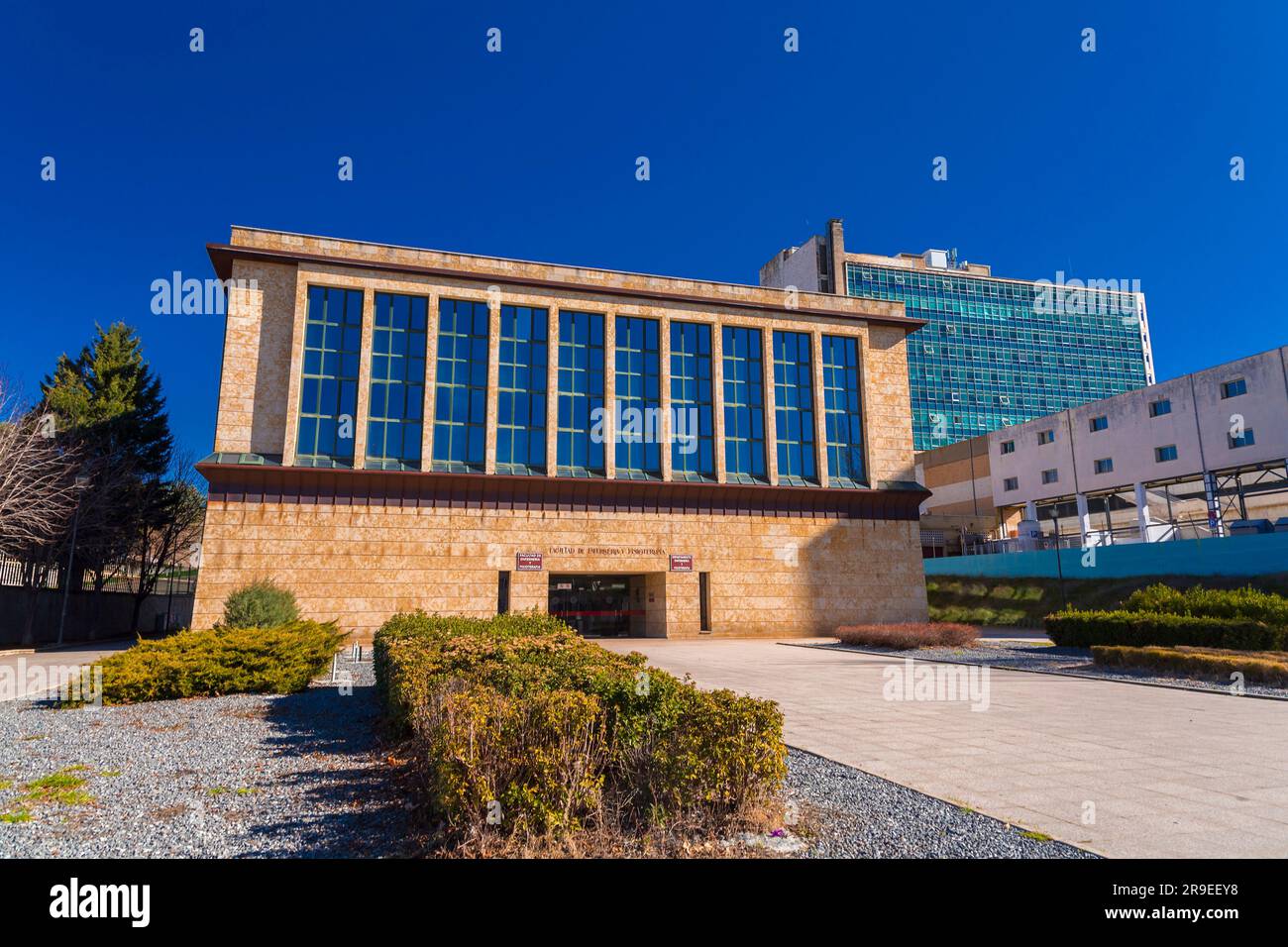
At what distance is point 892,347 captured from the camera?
42.1 m

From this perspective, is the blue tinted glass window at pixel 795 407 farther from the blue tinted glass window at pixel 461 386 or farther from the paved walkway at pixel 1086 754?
the paved walkway at pixel 1086 754

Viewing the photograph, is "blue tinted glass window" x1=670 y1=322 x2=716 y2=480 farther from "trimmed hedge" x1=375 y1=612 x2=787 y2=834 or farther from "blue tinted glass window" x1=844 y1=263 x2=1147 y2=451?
"blue tinted glass window" x1=844 y1=263 x2=1147 y2=451

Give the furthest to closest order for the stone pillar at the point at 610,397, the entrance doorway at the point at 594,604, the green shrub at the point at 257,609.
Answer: the entrance doorway at the point at 594,604 → the stone pillar at the point at 610,397 → the green shrub at the point at 257,609

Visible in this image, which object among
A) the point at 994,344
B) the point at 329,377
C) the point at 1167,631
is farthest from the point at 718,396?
the point at 994,344

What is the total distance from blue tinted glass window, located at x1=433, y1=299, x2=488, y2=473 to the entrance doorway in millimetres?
7877

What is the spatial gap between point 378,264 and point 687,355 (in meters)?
15.9

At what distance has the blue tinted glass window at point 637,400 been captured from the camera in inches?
1452

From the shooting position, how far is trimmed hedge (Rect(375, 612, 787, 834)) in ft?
17.6

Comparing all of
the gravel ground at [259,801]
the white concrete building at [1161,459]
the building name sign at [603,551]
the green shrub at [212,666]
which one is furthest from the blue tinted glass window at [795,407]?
the gravel ground at [259,801]

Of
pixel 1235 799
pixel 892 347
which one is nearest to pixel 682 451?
pixel 892 347

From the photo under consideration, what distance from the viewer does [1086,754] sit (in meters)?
8.88

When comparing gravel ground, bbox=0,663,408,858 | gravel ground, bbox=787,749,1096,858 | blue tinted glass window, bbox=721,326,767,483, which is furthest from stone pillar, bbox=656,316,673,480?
gravel ground, bbox=787,749,1096,858

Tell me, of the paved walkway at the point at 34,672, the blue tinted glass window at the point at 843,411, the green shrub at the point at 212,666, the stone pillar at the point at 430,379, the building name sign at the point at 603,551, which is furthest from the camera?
the blue tinted glass window at the point at 843,411

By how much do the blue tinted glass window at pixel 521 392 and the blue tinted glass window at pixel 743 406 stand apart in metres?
9.75
